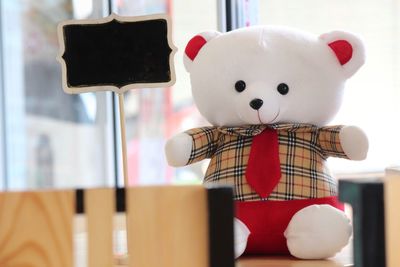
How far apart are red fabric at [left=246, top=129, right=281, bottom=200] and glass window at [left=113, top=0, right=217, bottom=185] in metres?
1.03

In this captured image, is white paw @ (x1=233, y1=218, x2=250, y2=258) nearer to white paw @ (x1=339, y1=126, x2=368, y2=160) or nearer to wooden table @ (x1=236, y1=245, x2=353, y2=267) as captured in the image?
wooden table @ (x1=236, y1=245, x2=353, y2=267)

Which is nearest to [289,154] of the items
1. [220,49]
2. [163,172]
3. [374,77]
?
[220,49]

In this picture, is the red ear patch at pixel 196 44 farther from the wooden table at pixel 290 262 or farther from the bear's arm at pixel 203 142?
the wooden table at pixel 290 262

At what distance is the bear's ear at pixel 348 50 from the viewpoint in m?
1.06

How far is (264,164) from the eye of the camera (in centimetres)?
104

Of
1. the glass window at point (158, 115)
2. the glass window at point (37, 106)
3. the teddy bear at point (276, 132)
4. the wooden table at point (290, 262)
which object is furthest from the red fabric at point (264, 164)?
the glass window at point (37, 106)

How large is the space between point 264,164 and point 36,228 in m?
0.44

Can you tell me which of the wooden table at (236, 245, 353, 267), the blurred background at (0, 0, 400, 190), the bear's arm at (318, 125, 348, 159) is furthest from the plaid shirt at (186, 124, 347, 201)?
the blurred background at (0, 0, 400, 190)

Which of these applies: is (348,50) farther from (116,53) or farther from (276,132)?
(116,53)

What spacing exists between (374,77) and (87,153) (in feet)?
3.80

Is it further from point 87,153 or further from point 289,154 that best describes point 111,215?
point 87,153

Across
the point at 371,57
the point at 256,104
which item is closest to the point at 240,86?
the point at 256,104

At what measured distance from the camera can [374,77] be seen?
6.17ft

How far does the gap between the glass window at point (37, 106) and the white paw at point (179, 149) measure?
144 centimetres
